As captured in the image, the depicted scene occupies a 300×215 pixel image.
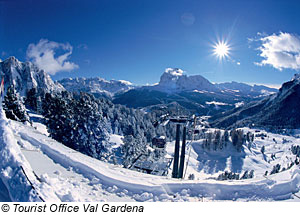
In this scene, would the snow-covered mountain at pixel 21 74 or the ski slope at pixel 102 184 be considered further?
the snow-covered mountain at pixel 21 74

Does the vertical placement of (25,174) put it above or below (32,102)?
below

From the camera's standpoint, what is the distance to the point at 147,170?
2308 centimetres

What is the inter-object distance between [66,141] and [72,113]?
4.19m

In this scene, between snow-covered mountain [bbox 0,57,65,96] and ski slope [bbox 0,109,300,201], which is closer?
ski slope [bbox 0,109,300,201]

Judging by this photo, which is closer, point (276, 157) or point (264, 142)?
point (276, 157)

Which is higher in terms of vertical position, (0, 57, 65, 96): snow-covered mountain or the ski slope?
(0, 57, 65, 96): snow-covered mountain

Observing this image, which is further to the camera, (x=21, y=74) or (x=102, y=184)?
(x=21, y=74)

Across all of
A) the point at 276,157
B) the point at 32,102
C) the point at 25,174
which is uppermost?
the point at 32,102

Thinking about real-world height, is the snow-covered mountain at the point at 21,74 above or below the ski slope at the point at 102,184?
above

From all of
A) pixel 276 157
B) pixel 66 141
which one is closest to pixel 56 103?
pixel 66 141

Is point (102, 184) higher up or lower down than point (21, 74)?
lower down

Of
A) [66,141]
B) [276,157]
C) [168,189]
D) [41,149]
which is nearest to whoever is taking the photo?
[168,189]
